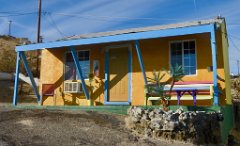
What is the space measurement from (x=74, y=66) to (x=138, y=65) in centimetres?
317

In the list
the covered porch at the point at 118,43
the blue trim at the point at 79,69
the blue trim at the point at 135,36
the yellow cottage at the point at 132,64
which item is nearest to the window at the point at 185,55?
the yellow cottage at the point at 132,64

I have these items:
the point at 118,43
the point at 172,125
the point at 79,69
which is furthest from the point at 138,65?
the point at 172,125

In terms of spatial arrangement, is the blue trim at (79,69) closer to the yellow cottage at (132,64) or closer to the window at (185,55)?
the yellow cottage at (132,64)

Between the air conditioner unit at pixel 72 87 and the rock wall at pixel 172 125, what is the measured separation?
5932mm

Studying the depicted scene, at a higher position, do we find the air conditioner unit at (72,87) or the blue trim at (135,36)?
the blue trim at (135,36)

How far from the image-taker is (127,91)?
13.5m

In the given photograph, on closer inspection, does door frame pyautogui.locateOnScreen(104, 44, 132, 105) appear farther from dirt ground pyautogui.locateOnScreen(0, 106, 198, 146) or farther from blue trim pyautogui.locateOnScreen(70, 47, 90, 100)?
dirt ground pyautogui.locateOnScreen(0, 106, 198, 146)

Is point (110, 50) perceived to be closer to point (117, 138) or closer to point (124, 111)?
point (124, 111)

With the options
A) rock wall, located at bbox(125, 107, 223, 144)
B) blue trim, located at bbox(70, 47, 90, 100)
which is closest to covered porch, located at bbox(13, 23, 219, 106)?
blue trim, located at bbox(70, 47, 90, 100)

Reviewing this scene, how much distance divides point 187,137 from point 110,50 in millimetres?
7189

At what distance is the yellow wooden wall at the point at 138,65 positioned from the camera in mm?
11922

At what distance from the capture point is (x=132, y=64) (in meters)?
13.4

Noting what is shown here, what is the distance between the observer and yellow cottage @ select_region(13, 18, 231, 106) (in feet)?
37.7

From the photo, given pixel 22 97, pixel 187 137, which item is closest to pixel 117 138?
pixel 187 137
